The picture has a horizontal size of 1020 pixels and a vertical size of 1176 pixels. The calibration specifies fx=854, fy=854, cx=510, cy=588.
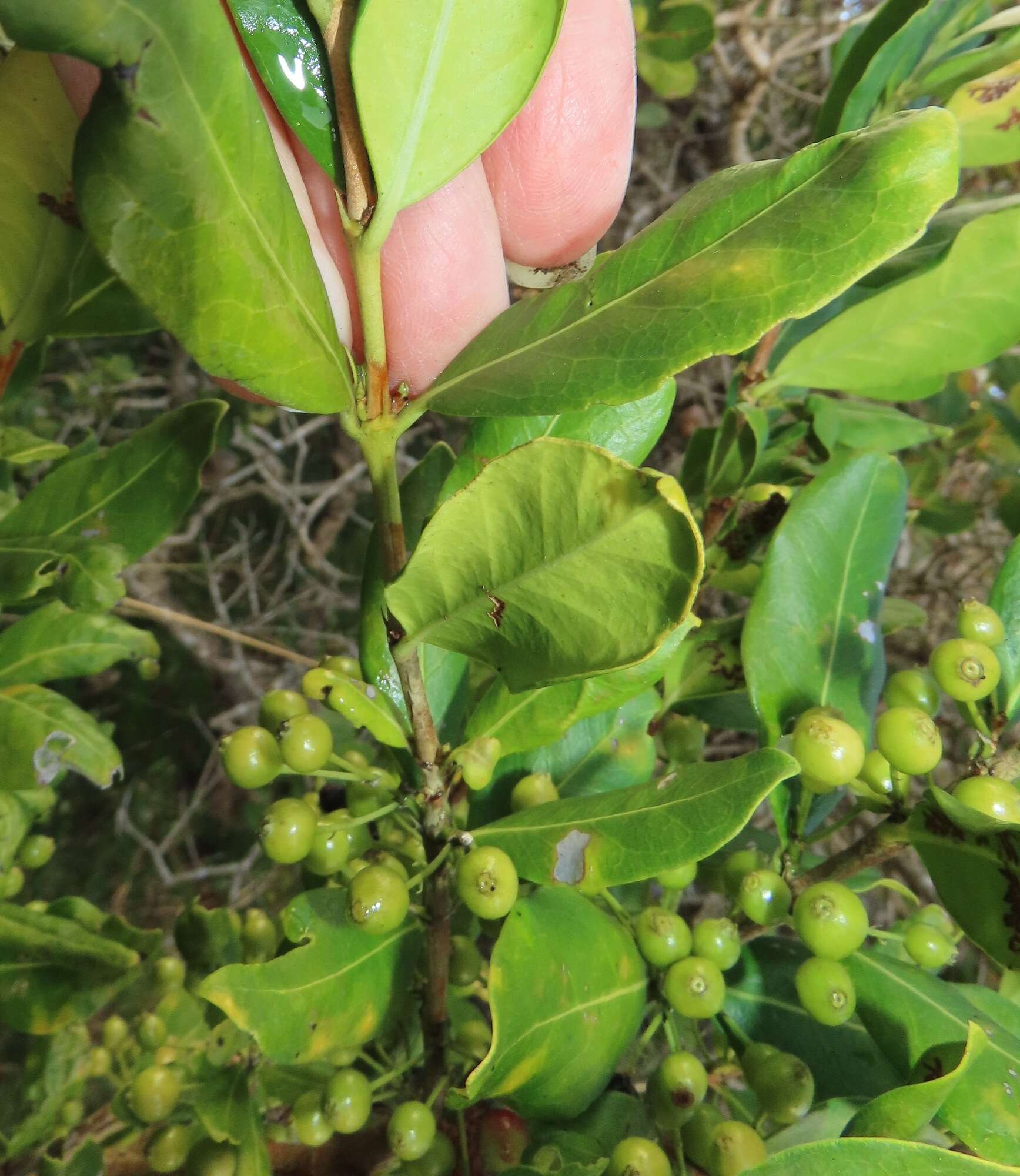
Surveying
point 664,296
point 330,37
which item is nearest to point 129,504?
point 330,37

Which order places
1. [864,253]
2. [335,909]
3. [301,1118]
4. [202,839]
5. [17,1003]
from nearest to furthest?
[864,253] → [335,909] → [301,1118] → [17,1003] → [202,839]

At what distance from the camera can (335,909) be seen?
0.78 metres

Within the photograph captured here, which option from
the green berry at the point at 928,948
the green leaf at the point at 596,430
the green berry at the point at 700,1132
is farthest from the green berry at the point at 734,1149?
the green leaf at the point at 596,430

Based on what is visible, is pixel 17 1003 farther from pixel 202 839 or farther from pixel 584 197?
pixel 202 839

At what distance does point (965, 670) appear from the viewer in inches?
30.0

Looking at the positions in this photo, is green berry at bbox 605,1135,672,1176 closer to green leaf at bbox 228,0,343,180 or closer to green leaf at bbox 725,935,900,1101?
green leaf at bbox 725,935,900,1101

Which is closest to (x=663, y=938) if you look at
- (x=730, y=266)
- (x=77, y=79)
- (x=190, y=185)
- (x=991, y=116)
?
(x=730, y=266)

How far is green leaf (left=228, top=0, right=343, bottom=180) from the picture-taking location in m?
0.52

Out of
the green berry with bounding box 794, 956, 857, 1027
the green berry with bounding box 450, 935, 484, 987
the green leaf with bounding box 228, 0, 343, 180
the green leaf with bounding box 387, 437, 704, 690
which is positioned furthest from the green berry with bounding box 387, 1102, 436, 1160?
the green leaf with bounding box 228, 0, 343, 180

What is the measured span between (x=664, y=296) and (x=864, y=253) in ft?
0.36

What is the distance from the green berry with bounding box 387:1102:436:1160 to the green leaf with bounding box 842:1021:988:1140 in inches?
15.6

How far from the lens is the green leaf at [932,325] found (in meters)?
1.01

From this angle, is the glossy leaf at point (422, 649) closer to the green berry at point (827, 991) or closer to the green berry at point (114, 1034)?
the green berry at point (827, 991)

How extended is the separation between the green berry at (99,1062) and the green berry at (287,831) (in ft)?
2.65
